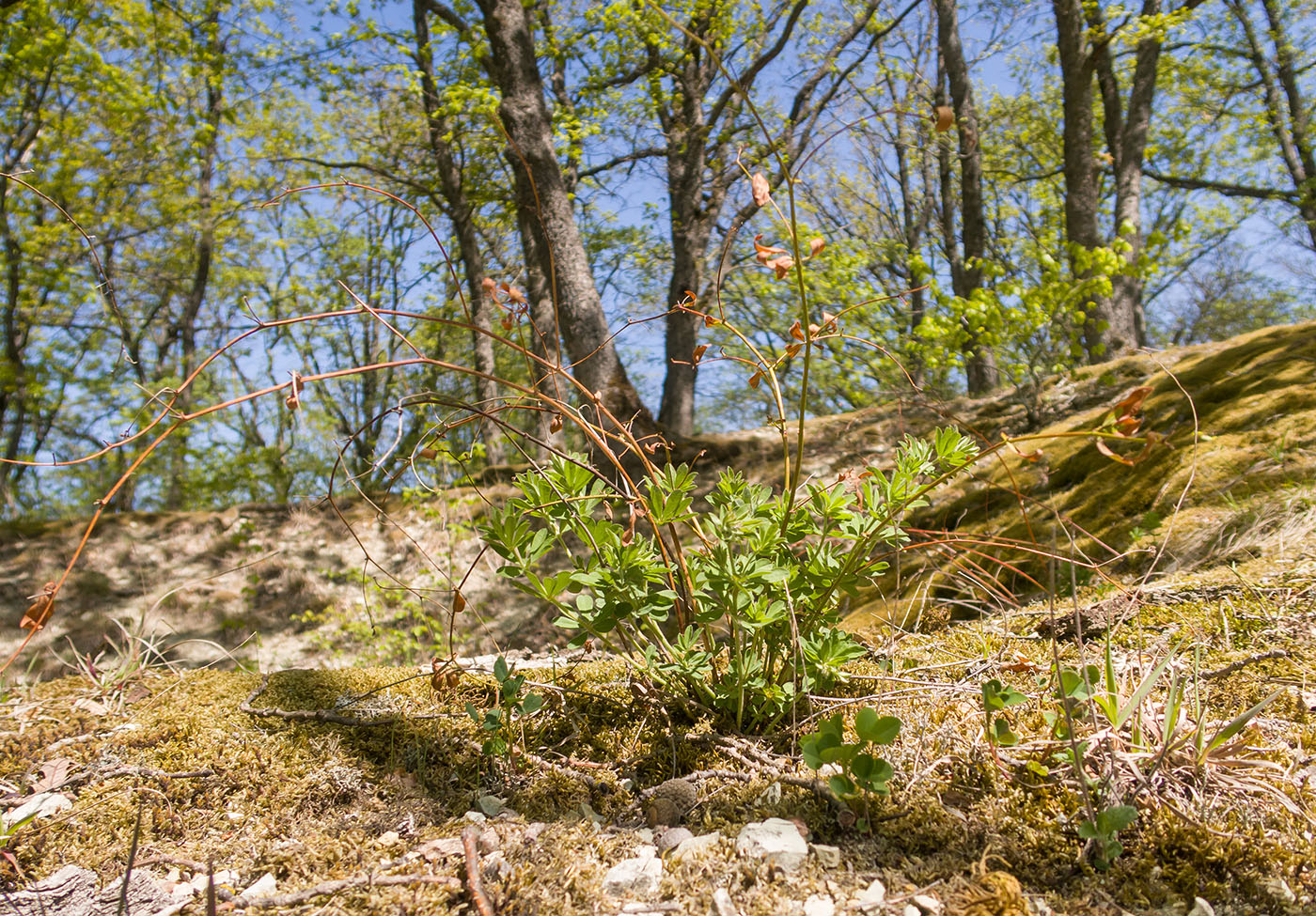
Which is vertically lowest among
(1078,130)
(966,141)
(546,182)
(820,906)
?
(820,906)

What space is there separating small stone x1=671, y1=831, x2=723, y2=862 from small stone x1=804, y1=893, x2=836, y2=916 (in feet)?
0.68

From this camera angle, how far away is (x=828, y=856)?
1.19 meters

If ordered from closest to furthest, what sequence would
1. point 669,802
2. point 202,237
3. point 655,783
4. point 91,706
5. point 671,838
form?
point 671,838 < point 669,802 < point 655,783 < point 91,706 < point 202,237

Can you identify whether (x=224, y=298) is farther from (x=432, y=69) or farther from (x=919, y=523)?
(x=919, y=523)

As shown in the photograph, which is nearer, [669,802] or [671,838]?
[671,838]

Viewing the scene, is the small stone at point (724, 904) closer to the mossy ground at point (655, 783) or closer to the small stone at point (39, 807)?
the mossy ground at point (655, 783)

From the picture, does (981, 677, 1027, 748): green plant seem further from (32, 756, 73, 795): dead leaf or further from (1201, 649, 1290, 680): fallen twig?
(32, 756, 73, 795): dead leaf

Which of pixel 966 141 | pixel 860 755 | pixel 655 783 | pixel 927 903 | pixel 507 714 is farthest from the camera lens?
pixel 966 141

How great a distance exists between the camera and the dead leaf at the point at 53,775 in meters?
1.52

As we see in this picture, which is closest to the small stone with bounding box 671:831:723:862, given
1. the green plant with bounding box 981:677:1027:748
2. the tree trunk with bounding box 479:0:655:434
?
the green plant with bounding box 981:677:1027:748

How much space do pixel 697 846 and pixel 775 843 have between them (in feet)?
0.47

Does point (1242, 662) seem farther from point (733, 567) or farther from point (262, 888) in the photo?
point (262, 888)

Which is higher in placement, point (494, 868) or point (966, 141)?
point (966, 141)

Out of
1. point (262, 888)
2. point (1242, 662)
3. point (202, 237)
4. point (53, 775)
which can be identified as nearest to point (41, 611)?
point (262, 888)
